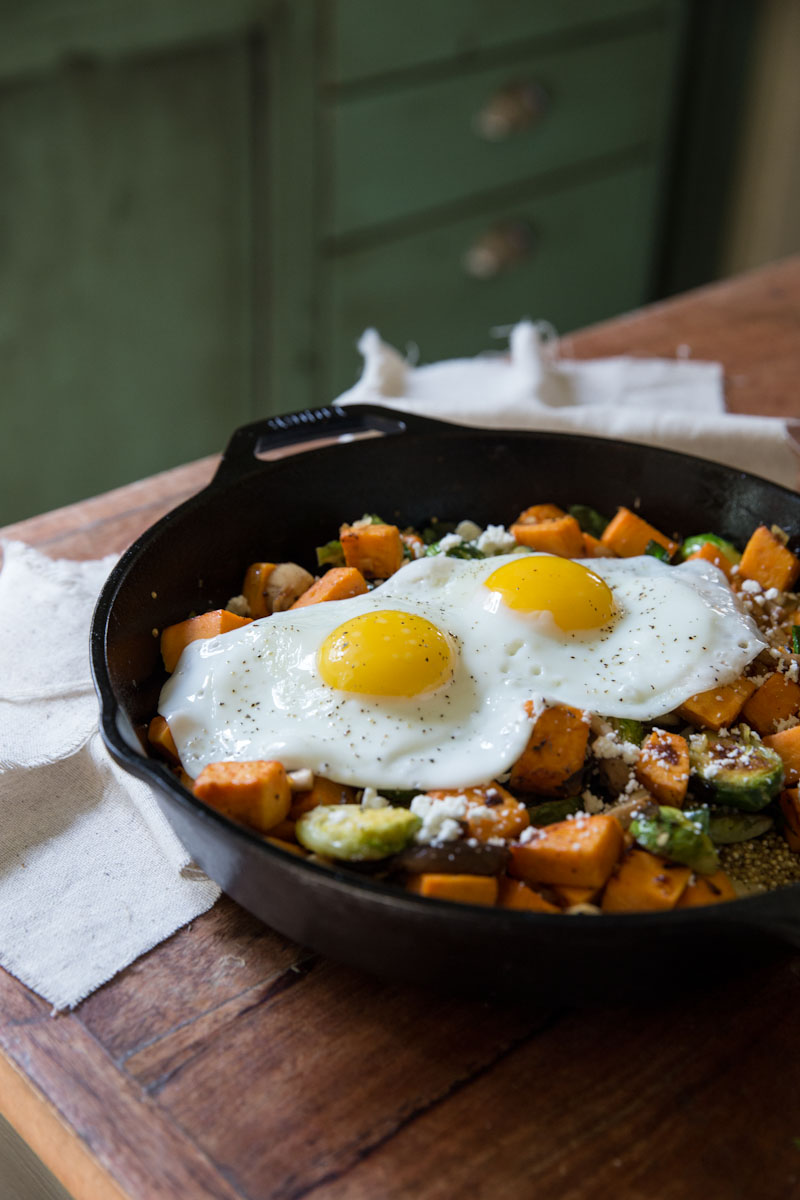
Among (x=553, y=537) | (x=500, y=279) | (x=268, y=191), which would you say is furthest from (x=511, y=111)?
(x=553, y=537)

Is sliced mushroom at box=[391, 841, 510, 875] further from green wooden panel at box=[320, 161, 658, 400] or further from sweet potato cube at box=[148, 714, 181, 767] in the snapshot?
green wooden panel at box=[320, 161, 658, 400]

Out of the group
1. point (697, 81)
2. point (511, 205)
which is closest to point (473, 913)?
point (511, 205)

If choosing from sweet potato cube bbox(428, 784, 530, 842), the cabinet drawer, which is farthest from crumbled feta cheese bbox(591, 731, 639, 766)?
the cabinet drawer

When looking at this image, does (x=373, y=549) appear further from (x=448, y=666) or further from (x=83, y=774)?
(x=83, y=774)

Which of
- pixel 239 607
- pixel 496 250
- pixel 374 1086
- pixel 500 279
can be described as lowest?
pixel 500 279

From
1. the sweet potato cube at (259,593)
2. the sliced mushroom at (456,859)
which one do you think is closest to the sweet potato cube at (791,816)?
the sliced mushroom at (456,859)

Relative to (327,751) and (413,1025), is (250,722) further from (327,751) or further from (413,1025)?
(413,1025)
